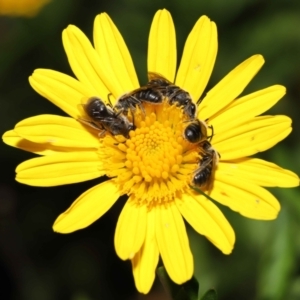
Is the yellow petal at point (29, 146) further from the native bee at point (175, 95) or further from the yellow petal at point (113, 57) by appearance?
the native bee at point (175, 95)

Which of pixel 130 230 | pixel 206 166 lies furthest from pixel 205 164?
pixel 130 230

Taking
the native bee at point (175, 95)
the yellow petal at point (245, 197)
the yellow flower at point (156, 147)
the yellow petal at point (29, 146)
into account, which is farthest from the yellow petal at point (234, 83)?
the yellow petal at point (29, 146)

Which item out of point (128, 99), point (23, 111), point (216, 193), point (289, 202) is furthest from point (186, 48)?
point (23, 111)

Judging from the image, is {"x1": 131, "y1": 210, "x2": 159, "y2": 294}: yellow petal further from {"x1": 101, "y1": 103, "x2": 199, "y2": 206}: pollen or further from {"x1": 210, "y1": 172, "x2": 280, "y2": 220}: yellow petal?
{"x1": 210, "y1": 172, "x2": 280, "y2": 220}: yellow petal

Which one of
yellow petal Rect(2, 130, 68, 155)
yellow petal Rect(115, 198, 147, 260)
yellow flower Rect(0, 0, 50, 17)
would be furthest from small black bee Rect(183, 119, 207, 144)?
yellow flower Rect(0, 0, 50, 17)

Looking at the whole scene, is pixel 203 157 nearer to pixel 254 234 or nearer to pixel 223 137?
pixel 223 137

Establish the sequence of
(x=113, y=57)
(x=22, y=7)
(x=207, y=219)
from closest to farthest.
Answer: (x=207, y=219)
(x=113, y=57)
(x=22, y=7)

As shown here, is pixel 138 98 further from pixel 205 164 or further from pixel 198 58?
pixel 205 164
